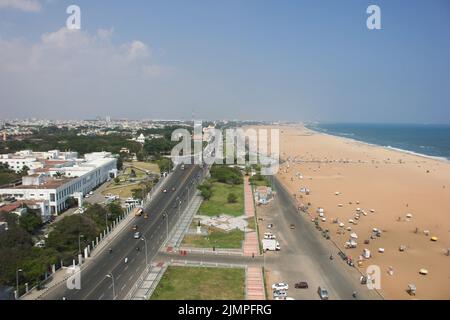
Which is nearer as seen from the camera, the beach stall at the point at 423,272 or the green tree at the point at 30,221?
the beach stall at the point at 423,272

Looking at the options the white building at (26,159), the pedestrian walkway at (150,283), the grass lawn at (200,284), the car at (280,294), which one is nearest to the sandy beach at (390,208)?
the car at (280,294)

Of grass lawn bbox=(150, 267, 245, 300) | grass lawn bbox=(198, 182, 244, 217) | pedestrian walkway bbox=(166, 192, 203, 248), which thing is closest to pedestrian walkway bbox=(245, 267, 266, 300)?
grass lawn bbox=(150, 267, 245, 300)

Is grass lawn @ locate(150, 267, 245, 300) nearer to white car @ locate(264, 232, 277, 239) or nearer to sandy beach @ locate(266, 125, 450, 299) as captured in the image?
white car @ locate(264, 232, 277, 239)

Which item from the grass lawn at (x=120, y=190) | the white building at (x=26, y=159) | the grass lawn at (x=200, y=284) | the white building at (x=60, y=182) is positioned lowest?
the grass lawn at (x=200, y=284)

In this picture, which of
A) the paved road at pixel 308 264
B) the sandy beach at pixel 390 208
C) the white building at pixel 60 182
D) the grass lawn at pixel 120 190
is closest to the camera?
the paved road at pixel 308 264

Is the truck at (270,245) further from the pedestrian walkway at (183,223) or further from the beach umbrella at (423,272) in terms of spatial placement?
the beach umbrella at (423,272)

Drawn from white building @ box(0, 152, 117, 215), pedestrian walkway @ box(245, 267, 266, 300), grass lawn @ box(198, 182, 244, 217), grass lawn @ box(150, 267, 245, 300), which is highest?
white building @ box(0, 152, 117, 215)

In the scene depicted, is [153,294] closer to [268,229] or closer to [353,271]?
Answer: [353,271]
